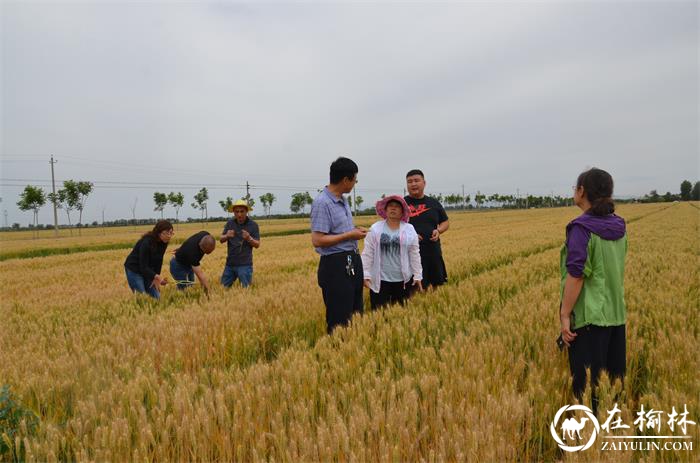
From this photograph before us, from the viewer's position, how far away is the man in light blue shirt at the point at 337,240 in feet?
12.6

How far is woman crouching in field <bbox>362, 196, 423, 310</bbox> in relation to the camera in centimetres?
474

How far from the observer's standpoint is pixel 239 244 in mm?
7207

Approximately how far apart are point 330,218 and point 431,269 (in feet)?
7.95

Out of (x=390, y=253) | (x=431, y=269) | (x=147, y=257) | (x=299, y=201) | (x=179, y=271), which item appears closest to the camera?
(x=390, y=253)

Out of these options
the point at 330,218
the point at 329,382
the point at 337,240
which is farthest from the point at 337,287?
the point at 329,382

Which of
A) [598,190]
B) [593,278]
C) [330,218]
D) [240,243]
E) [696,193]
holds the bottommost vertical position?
[593,278]

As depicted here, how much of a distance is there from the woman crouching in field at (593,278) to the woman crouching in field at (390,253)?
2.29m

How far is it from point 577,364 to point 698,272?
6.44 m

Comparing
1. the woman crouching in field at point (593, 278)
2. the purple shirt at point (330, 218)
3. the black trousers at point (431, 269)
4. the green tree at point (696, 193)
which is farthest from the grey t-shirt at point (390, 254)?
the green tree at point (696, 193)

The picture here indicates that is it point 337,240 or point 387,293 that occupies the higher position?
point 337,240

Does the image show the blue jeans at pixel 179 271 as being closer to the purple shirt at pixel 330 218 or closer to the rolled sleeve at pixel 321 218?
the purple shirt at pixel 330 218

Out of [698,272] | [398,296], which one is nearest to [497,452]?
[398,296]

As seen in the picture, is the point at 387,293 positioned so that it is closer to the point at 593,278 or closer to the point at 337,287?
the point at 337,287

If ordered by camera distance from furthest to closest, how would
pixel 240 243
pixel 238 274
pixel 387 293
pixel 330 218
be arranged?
pixel 238 274, pixel 240 243, pixel 387 293, pixel 330 218
